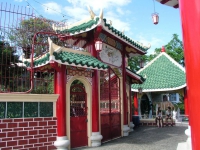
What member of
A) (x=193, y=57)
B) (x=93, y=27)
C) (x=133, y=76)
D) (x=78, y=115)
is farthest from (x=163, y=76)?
(x=193, y=57)

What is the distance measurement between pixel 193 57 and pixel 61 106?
626 centimetres

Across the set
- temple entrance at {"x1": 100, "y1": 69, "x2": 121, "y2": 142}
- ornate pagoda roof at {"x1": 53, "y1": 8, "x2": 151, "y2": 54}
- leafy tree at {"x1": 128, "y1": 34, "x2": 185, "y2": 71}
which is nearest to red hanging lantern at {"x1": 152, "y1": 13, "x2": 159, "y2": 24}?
ornate pagoda roof at {"x1": 53, "y1": 8, "x2": 151, "y2": 54}

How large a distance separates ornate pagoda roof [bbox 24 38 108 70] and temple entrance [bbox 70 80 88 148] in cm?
100

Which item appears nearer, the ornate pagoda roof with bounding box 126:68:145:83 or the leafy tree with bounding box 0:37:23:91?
the leafy tree with bounding box 0:37:23:91

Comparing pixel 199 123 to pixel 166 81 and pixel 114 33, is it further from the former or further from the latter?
pixel 166 81

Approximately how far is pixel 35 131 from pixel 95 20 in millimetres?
4306

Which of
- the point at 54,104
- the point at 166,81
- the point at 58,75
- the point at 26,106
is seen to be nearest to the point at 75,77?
the point at 58,75

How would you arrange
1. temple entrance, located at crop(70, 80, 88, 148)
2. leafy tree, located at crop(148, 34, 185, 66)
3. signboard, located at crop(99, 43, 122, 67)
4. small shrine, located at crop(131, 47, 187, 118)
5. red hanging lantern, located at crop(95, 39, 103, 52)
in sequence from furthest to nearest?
leafy tree, located at crop(148, 34, 185, 66)
small shrine, located at crop(131, 47, 187, 118)
signboard, located at crop(99, 43, 122, 67)
red hanging lantern, located at crop(95, 39, 103, 52)
temple entrance, located at crop(70, 80, 88, 148)

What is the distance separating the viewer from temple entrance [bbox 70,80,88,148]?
26.8ft

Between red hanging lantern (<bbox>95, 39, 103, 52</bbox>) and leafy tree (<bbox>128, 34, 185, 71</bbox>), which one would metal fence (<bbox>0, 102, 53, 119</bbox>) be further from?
leafy tree (<bbox>128, 34, 185, 71</bbox>)

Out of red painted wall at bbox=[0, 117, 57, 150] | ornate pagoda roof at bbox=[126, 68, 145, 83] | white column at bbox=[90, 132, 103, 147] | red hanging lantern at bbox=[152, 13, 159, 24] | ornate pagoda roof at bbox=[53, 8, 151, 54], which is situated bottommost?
white column at bbox=[90, 132, 103, 147]

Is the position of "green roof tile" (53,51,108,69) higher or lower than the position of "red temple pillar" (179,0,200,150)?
higher

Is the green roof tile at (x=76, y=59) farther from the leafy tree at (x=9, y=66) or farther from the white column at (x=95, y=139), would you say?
the white column at (x=95, y=139)

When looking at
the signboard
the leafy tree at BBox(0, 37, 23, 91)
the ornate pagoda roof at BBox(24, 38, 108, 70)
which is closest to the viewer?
the leafy tree at BBox(0, 37, 23, 91)
